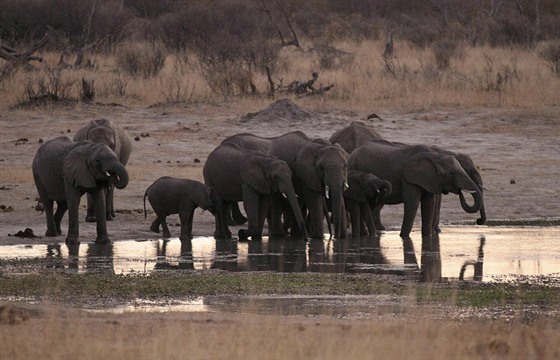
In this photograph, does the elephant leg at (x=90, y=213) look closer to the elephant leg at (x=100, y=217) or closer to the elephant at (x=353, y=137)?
the elephant leg at (x=100, y=217)

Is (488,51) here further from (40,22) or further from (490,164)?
(490,164)

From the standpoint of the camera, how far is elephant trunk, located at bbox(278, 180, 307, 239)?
650 inches

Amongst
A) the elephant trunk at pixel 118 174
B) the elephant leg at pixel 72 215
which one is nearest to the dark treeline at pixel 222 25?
the elephant leg at pixel 72 215

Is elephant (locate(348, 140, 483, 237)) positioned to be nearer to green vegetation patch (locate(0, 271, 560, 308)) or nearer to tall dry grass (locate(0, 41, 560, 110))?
green vegetation patch (locate(0, 271, 560, 308))

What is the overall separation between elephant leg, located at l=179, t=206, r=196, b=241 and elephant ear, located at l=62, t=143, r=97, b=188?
1530 mm

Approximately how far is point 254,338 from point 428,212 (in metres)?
9.50

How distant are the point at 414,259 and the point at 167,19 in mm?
36213

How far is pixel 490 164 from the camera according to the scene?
2412 centimetres

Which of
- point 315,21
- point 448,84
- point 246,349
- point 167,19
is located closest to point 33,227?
point 246,349

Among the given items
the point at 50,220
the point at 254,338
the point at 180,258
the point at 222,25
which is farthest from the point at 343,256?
the point at 222,25

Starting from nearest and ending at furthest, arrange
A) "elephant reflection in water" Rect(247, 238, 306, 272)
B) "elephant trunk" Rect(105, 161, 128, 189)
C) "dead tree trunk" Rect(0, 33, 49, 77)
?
"elephant reflection in water" Rect(247, 238, 306, 272) < "elephant trunk" Rect(105, 161, 128, 189) < "dead tree trunk" Rect(0, 33, 49, 77)

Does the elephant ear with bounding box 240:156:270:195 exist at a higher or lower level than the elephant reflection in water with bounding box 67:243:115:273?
higher

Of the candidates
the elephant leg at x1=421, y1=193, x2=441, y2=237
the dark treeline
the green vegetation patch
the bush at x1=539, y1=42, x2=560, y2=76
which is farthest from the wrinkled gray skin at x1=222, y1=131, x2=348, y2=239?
the dark treeline

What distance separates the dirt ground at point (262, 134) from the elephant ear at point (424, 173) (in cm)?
144
